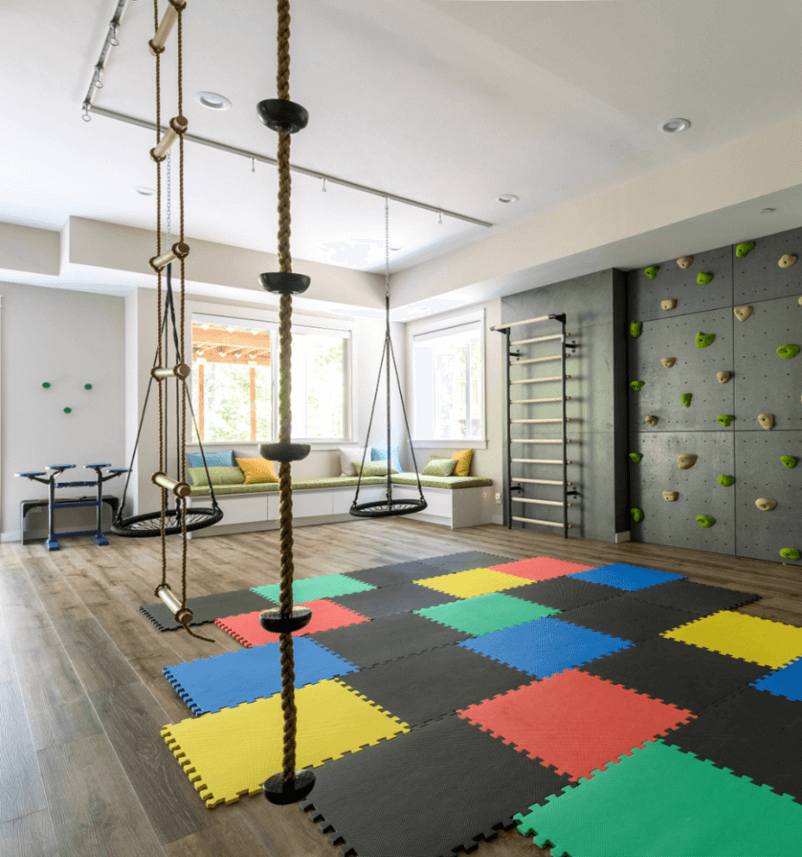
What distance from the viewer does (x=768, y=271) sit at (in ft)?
15.4

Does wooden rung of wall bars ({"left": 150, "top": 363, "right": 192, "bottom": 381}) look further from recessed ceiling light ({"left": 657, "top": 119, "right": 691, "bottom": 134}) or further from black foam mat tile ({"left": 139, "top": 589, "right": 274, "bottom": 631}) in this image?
recessed ceiling light ({"left": 657, "top": 119, "right": 691, "bottom": 134})

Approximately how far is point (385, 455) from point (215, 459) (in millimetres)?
2309

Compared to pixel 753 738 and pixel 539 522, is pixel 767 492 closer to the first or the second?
pixel 539 522

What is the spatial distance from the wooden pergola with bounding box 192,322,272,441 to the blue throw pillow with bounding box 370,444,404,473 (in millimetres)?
1578

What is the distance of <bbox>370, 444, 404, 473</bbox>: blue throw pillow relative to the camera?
26.0 ft

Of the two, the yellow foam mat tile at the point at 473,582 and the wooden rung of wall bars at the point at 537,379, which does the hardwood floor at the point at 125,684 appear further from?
the wooden rung of wall bars at the point at 537,379

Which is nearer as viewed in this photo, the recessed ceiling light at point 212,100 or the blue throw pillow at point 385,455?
the recessed ceiling light at point 212,100

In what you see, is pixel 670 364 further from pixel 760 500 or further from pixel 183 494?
pixel 183 494

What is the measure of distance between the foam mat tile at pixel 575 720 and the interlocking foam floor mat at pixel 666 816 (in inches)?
4.5

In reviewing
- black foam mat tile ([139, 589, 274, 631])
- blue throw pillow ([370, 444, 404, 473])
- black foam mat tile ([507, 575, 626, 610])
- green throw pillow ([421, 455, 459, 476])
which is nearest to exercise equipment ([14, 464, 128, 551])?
black foam mat tile ([139, 589, 274, 631])

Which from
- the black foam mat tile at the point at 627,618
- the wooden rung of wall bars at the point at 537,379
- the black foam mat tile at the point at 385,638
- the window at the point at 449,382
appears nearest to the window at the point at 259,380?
the window at the point at 449,382

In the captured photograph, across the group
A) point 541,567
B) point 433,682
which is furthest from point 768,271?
point 433,682

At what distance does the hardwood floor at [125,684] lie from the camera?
62.8 inches

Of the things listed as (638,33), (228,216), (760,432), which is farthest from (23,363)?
(760,432)
